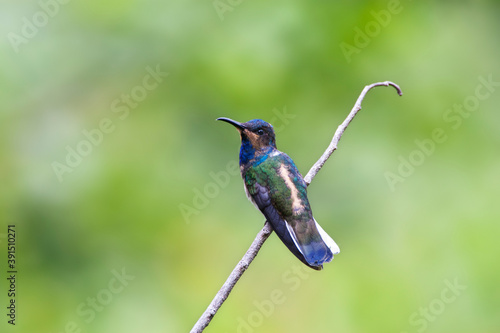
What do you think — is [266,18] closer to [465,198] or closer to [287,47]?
[287,47]

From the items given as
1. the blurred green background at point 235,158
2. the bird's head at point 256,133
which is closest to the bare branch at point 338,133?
the bird's head at point 256,133

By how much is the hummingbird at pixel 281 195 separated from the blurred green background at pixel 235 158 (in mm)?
2433

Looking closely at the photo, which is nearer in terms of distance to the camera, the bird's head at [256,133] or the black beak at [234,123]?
the black beak at [234,123]

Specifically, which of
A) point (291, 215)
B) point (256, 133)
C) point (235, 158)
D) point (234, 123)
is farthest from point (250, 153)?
point (235, 158)

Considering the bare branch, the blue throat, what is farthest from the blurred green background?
the bare branch

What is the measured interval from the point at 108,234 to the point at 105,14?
9.84 feet

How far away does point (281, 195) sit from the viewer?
359cm

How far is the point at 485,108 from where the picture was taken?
774cm

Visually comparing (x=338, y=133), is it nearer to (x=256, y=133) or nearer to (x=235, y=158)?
(x=256, y=133)

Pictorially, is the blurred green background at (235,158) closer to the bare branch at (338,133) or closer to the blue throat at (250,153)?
the blue throat at (250,153)

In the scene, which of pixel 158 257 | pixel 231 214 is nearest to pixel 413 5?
pixel 231 214

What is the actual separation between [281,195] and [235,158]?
331cm

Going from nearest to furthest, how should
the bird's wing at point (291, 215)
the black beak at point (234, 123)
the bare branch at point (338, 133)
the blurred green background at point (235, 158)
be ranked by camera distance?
the bare branch at point (338, 133)
the bird's wing at point (291, 215)
the black beak at point (234, 123)
the blurred green background at point (235, 158)

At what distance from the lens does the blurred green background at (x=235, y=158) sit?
6.50 metres
